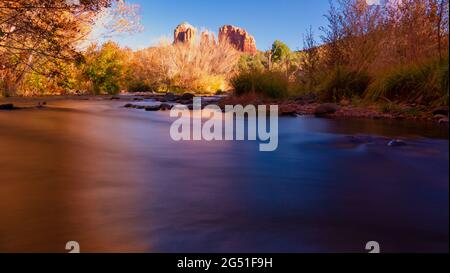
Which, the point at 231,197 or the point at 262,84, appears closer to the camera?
the point at 231,197

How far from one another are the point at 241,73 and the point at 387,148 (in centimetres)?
814

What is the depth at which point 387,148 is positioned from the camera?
3.28 meters

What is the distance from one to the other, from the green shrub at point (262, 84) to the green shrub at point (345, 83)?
2.02 m

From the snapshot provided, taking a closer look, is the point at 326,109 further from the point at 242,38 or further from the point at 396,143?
the point at 242,38

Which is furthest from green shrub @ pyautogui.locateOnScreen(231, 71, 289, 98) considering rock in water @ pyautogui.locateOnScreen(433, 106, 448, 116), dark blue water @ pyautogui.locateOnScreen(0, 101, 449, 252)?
dark blue water @ pyautogui.locateOnScreen(0, 101, 449, 252)

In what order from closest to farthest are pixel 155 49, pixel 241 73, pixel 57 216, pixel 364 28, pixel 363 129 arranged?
pixel 57 216
pixel 363 129
pixel 364 28
pixel 241 73
pixel 155 49

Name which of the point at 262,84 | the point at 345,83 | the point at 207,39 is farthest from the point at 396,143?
the point at 207,39

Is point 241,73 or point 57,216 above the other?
point 241,73

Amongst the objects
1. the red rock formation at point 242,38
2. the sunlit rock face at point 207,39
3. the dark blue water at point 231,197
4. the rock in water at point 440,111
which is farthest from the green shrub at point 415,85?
the red rock formation at point 242,38

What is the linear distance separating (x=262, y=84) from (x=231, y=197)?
8.48 metres

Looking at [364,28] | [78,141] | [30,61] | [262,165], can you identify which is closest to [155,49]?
[30,61]

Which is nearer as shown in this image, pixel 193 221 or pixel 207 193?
pixel 193 221

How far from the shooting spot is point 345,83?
27.3ft
